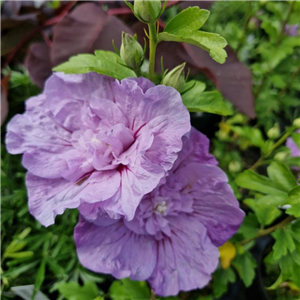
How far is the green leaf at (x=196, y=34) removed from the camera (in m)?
0.28

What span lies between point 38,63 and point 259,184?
0.42 metres

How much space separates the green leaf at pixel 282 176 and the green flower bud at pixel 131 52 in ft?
0.71

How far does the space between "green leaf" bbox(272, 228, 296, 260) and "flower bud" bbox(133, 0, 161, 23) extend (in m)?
0.30

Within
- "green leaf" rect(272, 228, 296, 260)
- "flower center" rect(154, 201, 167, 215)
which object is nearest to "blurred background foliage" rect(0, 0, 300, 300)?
"green leaf" rect(272, 228, 296, 260)

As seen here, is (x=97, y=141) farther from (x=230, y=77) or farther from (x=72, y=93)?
(x=230, y=77)

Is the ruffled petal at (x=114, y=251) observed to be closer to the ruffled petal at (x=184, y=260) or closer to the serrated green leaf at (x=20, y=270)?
the ruffled petal at (x=184, y=260)

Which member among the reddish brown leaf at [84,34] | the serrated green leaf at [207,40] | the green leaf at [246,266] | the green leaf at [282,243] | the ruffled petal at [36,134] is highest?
the serrated green leaf at [207,40]

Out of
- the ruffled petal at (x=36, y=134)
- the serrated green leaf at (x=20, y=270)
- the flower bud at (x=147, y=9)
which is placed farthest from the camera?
the serrated green leaf at (x=20, y=270)

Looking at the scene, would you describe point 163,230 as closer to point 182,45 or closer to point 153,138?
point 153,138

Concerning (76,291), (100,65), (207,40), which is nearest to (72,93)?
(100,65)

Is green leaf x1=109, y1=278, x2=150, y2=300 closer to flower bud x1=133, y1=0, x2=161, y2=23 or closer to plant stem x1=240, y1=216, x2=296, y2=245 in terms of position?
plant stem x1=240, y1=216, x2=296, y2=245

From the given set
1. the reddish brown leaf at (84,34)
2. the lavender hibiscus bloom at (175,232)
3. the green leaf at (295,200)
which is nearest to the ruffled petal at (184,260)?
the lavender hibiscus bloom at (175,232)

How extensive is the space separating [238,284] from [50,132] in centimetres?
43

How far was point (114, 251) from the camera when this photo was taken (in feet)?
1.26
